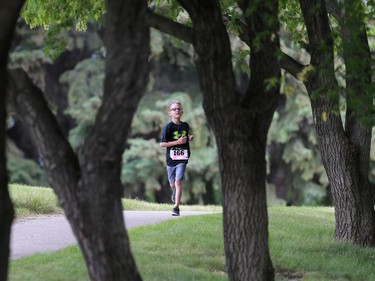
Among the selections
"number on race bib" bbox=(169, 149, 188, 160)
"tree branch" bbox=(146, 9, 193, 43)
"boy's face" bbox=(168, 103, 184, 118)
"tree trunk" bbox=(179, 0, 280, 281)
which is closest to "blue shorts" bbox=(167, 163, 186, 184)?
"number on race bib" bbox=(169, 149, 188, 160)

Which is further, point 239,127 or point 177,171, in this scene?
point 177,171

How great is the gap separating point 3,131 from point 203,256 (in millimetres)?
4602

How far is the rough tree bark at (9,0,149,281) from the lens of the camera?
5.57 m

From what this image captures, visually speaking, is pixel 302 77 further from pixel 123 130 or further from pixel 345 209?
pixel 345 209

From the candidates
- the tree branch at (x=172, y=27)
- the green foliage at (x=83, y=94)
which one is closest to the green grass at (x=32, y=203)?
the tree branch at (x=172, y=27)

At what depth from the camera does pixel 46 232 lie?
10766 mm

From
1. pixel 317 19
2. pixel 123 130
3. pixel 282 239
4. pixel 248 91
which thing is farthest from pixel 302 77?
pixel 282 239

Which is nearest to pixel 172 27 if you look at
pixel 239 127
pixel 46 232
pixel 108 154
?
pixel 239 127

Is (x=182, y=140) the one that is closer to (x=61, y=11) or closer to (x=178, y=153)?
(x=178, y=153)

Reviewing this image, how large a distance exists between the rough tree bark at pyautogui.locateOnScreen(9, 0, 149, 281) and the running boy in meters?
5.19

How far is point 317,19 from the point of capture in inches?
397

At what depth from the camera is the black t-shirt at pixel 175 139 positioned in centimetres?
1112

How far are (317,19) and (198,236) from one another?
355 cm

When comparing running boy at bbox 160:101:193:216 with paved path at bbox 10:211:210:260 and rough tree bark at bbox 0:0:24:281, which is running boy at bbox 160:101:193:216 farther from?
rough tree bark at bbox 0:0:24:281
